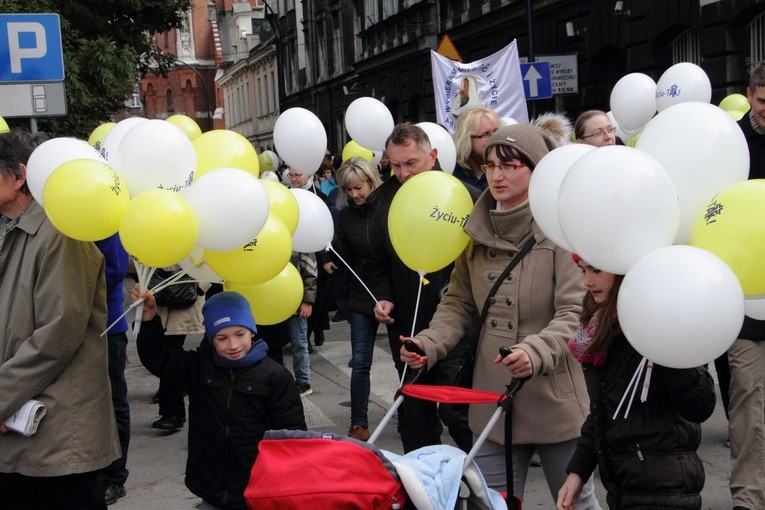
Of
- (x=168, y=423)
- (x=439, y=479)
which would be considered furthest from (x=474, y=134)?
(x=168, y=423)

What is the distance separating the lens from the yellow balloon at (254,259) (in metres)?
3.99

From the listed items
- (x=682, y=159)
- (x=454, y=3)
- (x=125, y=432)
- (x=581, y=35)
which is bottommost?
(x=125, y=432)

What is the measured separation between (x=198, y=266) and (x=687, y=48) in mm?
13346

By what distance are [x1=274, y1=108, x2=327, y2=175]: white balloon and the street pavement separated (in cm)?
195

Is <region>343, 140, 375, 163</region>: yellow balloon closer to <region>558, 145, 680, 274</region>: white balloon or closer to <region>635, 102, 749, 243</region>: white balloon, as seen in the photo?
<region>635, 102, 749, 243</region>: white balloon

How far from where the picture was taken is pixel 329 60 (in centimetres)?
4141

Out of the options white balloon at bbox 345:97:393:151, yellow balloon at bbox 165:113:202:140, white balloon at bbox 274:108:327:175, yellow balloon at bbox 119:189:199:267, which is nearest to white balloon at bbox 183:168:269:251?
yellow balloon at bbox 119:189:199:267

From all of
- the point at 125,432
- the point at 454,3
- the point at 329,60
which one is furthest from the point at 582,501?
the point at 329,60

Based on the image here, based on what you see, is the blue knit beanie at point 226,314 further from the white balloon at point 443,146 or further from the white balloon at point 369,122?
the white balloon at point 369,122

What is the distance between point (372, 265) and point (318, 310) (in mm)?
4569

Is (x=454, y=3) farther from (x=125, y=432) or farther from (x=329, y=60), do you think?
(x=125, y=432)

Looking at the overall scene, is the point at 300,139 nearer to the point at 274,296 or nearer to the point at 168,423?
the point at 168,423

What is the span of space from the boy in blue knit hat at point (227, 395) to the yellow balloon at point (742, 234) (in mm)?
1938

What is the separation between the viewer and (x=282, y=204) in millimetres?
4438
